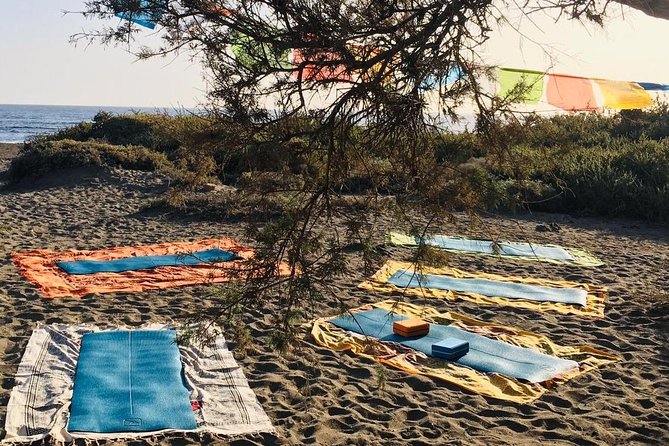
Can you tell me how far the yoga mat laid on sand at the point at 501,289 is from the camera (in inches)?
264

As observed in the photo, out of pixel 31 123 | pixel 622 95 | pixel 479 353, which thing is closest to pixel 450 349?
pixel 479 353

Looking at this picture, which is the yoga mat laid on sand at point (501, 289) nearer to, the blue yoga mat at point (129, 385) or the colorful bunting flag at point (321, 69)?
the blue yoga mat at point (129, 385)

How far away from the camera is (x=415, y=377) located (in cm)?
474

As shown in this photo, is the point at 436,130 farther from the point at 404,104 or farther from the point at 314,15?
the point at 314,15

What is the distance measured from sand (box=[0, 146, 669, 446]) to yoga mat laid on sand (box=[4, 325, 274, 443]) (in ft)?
0.33

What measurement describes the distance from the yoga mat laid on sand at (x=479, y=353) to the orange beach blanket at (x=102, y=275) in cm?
123

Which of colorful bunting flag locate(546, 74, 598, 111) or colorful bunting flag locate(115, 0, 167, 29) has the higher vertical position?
colorful bunting flag locate(546, 74, 598, 111)

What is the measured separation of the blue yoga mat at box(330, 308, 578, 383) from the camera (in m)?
4.89

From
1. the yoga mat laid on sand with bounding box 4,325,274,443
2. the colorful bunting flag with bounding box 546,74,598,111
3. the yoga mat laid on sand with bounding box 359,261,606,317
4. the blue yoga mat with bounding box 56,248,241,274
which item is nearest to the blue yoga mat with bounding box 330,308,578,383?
the yoga mat laid on sand with bounding box 359,261,606,317

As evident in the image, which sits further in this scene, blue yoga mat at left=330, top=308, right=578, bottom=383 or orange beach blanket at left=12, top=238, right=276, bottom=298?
orange beach blanket at left=12, top=238, right=276, bottom=298

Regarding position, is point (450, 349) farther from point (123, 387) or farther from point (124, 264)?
point (124, 264)

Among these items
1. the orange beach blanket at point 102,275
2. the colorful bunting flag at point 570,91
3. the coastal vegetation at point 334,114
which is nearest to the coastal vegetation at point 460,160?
the coastal vegetation at point 334,114

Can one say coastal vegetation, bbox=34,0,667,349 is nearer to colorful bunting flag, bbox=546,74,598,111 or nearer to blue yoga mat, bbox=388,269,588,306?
blue yoga mat, bbox=388,269,588,306

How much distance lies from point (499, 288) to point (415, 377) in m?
2.76
